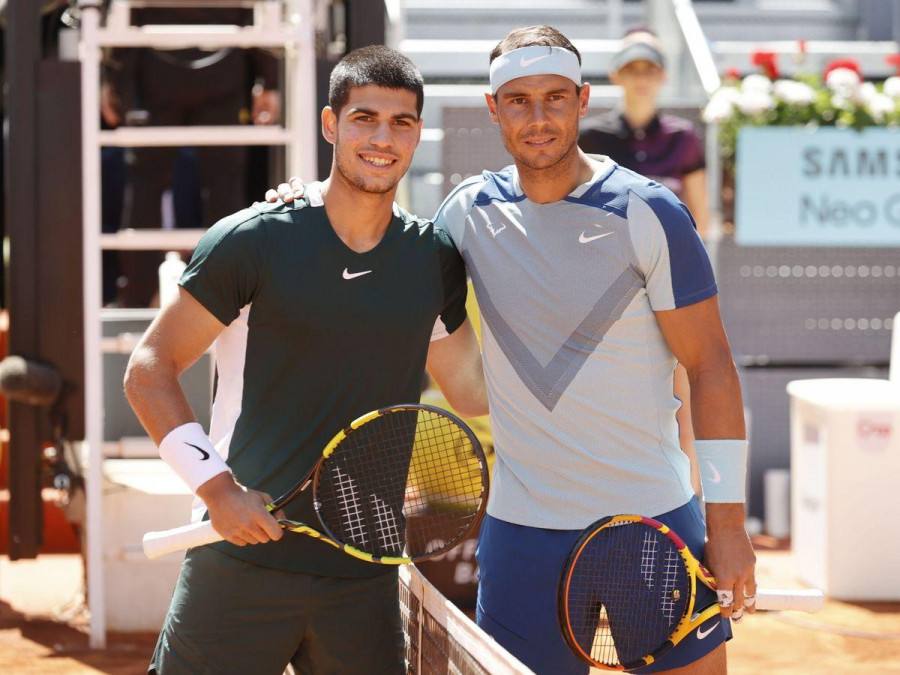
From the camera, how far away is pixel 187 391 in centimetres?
596

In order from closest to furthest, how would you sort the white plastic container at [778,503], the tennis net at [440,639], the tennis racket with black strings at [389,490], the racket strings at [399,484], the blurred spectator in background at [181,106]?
1. the tennis net at [440,639]
2. the tennis racket with black strings at [389,490]
3. the racket strings at [399,484]
4. the blurred spectator in background at [181,106]
5. the white plastic container at [778,503]

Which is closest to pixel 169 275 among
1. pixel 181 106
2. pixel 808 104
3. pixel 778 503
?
pixel 181 106

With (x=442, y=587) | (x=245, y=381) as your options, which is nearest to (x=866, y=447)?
(x=442, y=587)

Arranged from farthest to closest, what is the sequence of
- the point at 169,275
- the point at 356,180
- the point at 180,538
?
1. the point at 169,275
2. the point at 356,180
3. the point at 180,538

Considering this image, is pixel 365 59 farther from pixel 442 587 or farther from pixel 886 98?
pixel 886 98

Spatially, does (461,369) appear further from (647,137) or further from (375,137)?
(647,137)

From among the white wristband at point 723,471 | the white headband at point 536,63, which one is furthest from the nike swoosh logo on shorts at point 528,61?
the white wristband at point 723,471

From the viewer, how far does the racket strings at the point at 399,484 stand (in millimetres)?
2812

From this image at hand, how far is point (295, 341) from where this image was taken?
9.18ft

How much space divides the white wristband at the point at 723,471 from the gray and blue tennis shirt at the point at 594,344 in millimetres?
135

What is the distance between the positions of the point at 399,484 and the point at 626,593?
1.81 feet

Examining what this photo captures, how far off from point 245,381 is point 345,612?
540 mm

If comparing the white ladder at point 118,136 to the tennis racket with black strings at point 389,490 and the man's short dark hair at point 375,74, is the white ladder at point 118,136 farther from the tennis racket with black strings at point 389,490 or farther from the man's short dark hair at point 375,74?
the tennis racket with black strings at point 389,490

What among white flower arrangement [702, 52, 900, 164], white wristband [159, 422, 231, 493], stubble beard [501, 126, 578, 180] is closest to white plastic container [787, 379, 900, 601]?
white flower arrangement [702, 52, 900, 164]
